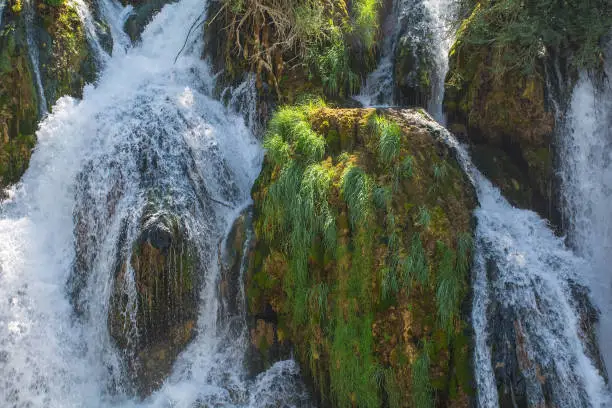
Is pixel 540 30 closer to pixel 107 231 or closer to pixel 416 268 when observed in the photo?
pixel 416 268

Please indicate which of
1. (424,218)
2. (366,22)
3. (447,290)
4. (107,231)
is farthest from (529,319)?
(366,22)

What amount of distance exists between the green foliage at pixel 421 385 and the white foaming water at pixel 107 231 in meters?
→ 1.42

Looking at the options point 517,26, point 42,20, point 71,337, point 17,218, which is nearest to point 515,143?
point 517,26

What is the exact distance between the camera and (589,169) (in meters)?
6.91

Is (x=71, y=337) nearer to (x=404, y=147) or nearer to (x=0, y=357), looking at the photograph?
(x=0, y=357)

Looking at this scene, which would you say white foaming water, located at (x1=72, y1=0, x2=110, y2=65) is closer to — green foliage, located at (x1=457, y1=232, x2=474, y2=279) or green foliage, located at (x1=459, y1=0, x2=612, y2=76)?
green foliage, located at (x1=459, y1=0, x2=612, y2=76)

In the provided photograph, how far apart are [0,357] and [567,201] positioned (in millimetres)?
7535

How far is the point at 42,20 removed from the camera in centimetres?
864

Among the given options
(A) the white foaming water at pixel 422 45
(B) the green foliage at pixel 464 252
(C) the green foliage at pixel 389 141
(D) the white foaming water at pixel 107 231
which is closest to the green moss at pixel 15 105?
(D) the white foaming water at pixel 107 231

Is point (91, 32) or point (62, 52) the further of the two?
point (91, 32)

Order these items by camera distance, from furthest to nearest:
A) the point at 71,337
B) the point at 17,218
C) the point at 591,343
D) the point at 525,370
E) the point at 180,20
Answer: the point at 180,20 < the point at 17,218 < the point at 71,337 < the point at 591,343 < the point at 525,370

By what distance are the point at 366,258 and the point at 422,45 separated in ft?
16.0

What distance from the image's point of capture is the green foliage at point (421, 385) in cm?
490

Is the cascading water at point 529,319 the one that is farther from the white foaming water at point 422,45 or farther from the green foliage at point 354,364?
the white foaming water at point 422,45
